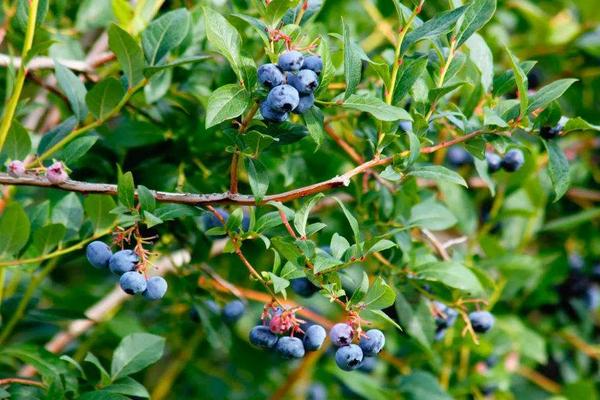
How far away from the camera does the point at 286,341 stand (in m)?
0.97

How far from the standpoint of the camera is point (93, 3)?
1602mm

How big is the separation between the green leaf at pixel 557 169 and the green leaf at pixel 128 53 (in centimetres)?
57

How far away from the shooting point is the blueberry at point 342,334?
94 centimetres

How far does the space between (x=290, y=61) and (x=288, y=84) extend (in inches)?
1.0

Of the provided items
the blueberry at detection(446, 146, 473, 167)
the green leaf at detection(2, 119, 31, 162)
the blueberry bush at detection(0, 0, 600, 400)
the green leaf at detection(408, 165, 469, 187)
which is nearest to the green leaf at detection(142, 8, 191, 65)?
the blueberry bush at detection(0, 0, 600, 400)

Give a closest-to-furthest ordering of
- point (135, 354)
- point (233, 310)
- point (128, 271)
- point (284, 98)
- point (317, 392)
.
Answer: point (284, 98)
point (128, 271)
point (135, 354)
point (233, 310)
point (317, 392)

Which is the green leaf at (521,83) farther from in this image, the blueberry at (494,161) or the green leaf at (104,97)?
the green leaf at (104,97)

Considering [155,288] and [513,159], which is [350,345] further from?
[513,159]

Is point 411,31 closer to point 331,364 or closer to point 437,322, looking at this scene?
point 437,322

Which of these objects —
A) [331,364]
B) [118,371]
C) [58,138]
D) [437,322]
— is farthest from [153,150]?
[331,364]

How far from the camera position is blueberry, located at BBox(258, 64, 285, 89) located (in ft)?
2.86

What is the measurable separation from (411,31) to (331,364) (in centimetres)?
114

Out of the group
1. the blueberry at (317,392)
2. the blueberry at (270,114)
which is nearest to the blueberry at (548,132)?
the blueberry at (270,114)

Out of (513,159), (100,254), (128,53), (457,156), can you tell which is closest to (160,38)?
(128,53)
